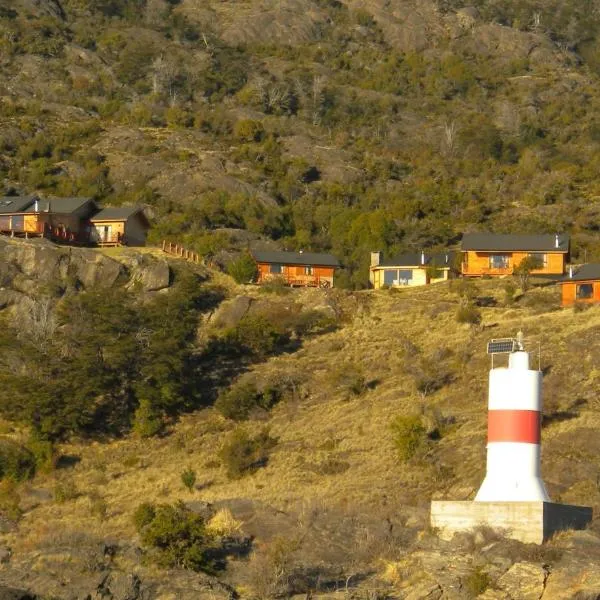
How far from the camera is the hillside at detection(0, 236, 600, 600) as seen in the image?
40.1m

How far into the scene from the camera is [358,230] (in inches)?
4469

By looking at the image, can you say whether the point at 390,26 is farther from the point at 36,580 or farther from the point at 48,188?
the point at 36,580

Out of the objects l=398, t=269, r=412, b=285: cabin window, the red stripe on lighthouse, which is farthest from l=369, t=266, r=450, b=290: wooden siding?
the red stripe on lighthouse

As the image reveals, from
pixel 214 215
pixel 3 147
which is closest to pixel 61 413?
pixel 214 215

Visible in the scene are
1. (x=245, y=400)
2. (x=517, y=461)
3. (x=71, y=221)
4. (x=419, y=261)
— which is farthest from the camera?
(x=71, y=221)

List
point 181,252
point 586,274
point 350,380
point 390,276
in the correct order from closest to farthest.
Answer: point 350,380 < point 586,274 < point 181,252 < point 390,276

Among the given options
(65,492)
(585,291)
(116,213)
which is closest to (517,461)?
(65,492)

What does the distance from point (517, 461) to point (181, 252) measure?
55.4m

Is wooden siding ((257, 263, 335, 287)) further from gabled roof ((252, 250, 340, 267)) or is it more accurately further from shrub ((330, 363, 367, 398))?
shrub ((330, 363, 367, 398))

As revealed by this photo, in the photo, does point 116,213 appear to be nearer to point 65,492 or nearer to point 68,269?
point 68,269

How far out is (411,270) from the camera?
317ft

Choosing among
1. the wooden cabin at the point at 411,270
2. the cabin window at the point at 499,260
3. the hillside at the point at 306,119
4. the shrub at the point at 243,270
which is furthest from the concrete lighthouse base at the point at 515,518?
the hillside at the point at 306,119

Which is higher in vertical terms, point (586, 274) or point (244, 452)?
point (586, 274)

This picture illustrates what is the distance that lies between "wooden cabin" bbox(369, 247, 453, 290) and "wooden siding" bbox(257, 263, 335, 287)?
3.07 m
